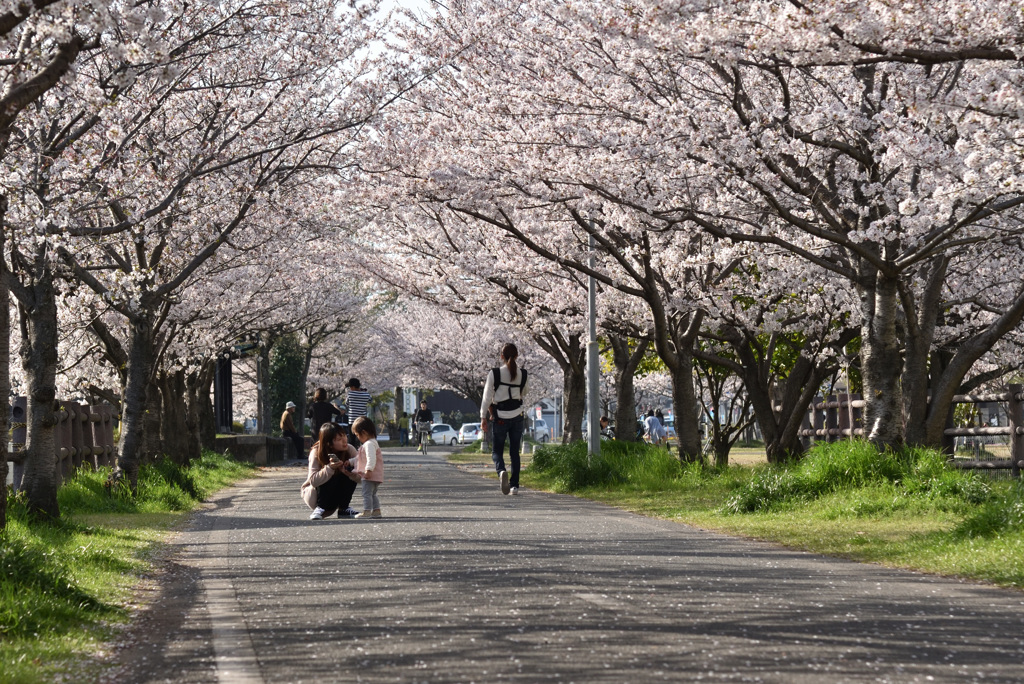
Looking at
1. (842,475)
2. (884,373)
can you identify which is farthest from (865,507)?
(884,373)

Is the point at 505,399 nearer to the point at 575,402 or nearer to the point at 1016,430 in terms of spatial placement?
the point at 1016,430

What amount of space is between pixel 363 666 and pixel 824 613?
2.69 m

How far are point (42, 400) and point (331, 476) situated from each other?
330cm

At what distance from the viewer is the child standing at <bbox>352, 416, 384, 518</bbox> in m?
14.1

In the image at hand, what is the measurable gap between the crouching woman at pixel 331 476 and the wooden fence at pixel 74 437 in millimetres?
3612

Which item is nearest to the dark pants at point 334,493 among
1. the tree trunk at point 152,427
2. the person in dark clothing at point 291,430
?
the tree trunk at point 152,427

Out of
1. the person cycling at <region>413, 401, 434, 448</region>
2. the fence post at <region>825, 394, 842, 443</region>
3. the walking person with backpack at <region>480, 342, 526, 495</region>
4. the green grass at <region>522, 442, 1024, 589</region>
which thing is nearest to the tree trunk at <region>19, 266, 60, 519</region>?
the walking person with backpack at <region>480, 342, 526, 495</region>

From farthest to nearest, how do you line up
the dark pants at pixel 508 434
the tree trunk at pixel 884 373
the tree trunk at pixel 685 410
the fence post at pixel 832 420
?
the fence post at pixel 832 420 < the tree trunk at pixel 685 410 < the dark pants at pixel 508 434 < the tree trunk at pixel 884 373

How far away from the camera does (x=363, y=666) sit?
19.2 ft

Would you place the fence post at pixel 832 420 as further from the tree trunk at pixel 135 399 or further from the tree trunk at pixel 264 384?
the tree trunk at pixel 264 384

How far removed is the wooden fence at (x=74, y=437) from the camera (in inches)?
636

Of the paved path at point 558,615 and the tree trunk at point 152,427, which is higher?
the tree trunk at point 152,427

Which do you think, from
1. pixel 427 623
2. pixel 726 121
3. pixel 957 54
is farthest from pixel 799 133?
pixel 427 623

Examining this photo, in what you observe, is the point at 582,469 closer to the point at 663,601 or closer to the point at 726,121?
the point at 726,121
